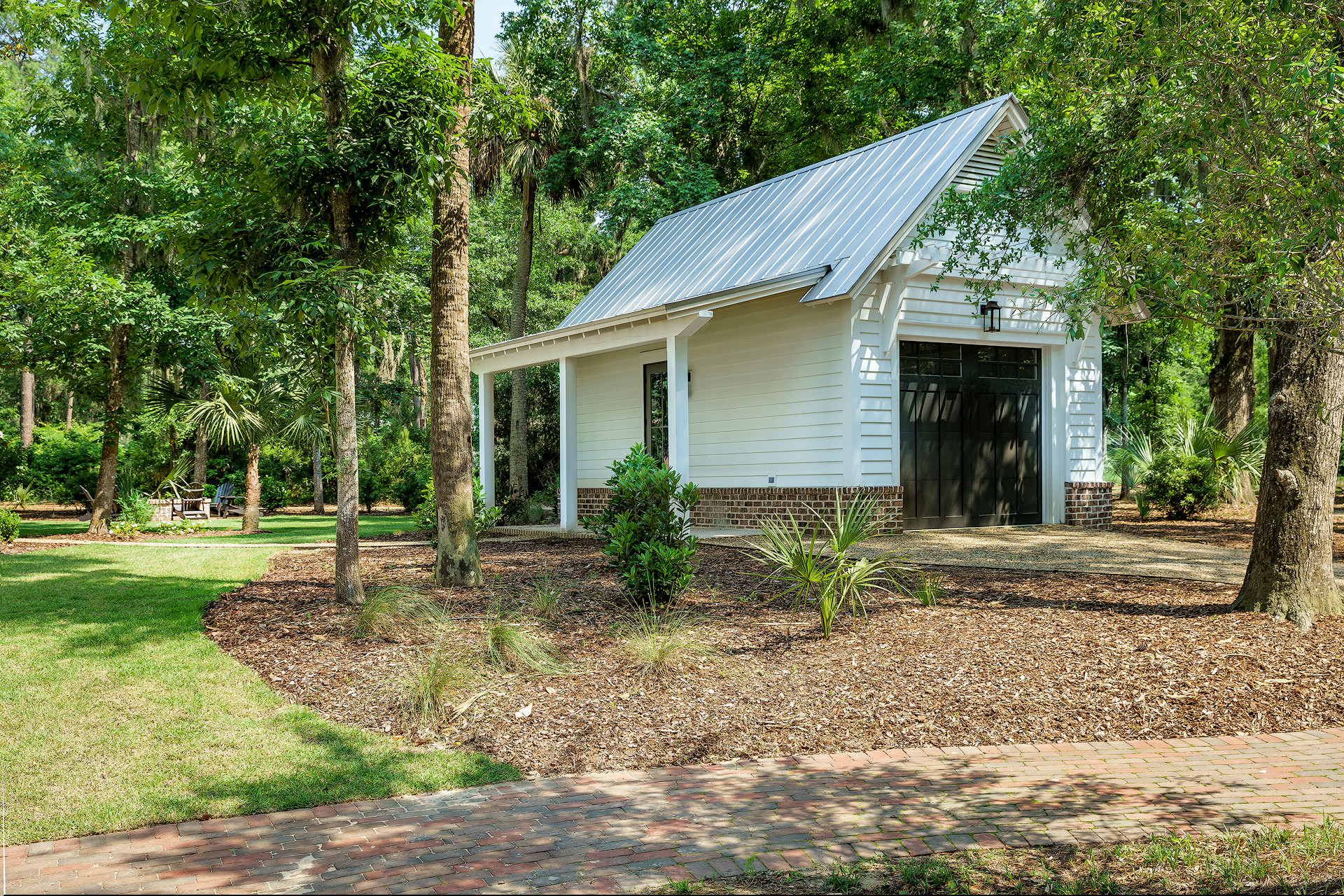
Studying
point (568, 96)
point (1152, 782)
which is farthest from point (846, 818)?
point (568, 96)

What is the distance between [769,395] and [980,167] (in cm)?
424

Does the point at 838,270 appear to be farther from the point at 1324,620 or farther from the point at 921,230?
the point at 1324,620

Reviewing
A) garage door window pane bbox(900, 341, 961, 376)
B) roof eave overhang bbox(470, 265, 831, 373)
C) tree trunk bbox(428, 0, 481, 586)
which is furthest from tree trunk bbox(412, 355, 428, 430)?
tree trunk bbox(428, 0, 481, 586)

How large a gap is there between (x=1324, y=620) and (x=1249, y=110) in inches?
142

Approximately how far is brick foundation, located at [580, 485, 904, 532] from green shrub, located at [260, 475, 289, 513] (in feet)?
50.7

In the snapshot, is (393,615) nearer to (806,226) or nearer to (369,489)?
(806,226)

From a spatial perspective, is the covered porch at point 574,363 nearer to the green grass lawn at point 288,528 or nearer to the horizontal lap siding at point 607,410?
the horizontal lap siding at point 607,410

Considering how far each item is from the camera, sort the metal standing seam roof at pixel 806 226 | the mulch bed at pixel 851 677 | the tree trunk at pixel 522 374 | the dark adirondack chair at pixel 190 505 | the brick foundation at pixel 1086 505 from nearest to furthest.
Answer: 1. the mulch bed at pixel 851 677
2. the metal standing seam roof at pixel 806 226
3. the brick foundation at pixel 1086 505
4. the dark adirondack chair at pixel 190 505
5. the tree trunk at pixel 522 374

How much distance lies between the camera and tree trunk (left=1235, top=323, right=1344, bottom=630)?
6902 millimetres

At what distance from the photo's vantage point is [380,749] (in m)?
4.91

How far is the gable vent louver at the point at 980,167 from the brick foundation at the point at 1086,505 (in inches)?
183

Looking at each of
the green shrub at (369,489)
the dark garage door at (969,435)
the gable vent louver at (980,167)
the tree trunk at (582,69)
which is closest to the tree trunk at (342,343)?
the dark garage door at (969,435)

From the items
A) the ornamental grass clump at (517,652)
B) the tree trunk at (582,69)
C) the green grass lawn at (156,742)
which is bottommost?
the green grass lawn at (156,742)

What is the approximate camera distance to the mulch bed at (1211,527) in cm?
1214
